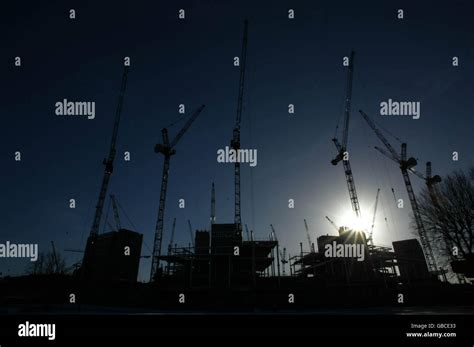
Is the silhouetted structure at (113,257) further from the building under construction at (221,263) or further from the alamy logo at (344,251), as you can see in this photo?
the alamy logo at (344,251)

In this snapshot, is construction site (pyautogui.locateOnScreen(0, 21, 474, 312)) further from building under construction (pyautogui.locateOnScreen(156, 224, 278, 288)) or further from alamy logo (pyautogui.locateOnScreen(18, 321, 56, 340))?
alamy logo (pyautogui.locateOnScreen(18, 321, 56, 340))

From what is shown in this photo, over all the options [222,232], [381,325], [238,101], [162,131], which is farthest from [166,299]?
[238,101]

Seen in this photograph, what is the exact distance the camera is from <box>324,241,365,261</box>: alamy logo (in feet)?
171

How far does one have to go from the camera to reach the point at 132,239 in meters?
77.8

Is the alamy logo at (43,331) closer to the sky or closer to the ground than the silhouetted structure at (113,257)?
closer to the sky

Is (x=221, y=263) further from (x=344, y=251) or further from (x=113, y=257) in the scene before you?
(x=113, y=257)

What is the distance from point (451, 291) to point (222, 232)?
42.3 meters

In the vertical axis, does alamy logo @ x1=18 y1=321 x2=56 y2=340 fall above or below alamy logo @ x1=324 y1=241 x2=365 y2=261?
above

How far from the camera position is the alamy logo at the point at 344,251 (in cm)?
5216

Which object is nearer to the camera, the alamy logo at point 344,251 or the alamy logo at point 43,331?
the alamy logo at point 43,331

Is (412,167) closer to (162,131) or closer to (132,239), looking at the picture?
(162,131)

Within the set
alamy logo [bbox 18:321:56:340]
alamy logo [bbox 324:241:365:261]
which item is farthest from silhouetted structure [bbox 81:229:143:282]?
alamy logo [bbox 18:321:56:340]

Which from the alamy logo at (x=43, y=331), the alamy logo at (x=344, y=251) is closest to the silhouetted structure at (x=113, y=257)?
the alamy logo at (x=344, y=251)

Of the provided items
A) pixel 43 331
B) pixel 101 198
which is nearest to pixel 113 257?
pixel 101 198
